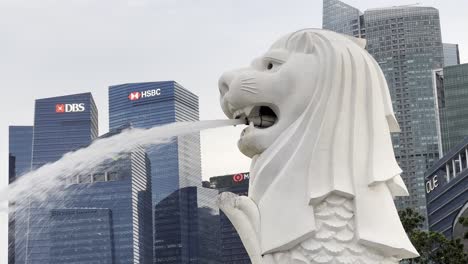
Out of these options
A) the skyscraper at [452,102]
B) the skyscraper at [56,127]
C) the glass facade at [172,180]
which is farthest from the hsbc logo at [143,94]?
the skyscraper at [452,102]

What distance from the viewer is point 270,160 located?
28.8 ft

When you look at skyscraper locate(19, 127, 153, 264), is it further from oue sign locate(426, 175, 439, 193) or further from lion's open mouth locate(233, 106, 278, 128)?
lion's open mouth locate(233, 106, 278, 128)

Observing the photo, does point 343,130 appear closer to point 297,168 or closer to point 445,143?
point 297,168

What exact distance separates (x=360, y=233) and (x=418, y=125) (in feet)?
324

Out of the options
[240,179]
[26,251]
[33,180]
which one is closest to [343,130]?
[33,180]

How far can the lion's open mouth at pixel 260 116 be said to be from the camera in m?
9.06

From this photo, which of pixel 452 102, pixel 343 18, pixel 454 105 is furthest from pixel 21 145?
pixel 454 105

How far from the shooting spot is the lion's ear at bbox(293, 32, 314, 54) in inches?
353

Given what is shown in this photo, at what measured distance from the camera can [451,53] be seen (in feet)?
401

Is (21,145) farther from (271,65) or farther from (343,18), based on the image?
(271,65)

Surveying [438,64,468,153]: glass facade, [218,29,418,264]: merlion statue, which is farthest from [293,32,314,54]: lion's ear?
[438,64,468,153]: glass facade

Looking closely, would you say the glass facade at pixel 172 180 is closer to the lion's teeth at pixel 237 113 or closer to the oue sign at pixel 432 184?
the oue sign at pixel 432 184

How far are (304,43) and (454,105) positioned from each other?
81818 millimetres

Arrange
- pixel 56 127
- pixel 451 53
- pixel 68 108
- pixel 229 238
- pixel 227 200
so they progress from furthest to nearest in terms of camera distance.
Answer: pixel 451 53
pixel 68 108
pixel 56 127
pixel 229 238
pixel 227 200
